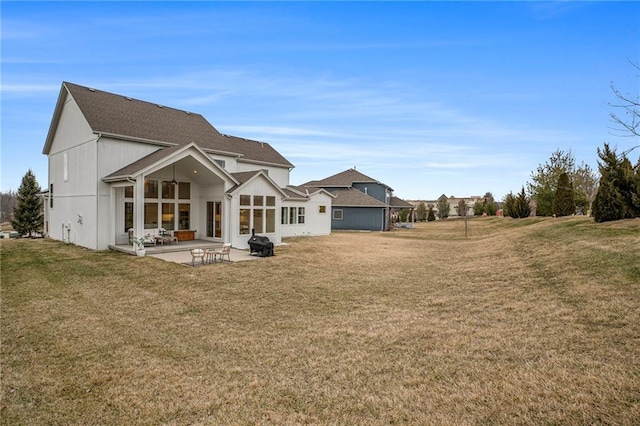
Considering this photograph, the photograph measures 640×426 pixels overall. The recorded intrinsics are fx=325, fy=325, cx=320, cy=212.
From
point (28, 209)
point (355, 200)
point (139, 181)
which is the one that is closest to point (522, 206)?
point (355, 200)

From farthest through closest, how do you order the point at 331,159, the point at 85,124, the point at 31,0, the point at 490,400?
the point at 331,159 < the point at 85,124 < the point at 31,0 < the point at 490,400

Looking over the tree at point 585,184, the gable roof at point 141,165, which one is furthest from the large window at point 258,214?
the tree at point 585,184

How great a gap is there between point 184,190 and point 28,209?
31.1 m

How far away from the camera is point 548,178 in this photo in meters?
33.7

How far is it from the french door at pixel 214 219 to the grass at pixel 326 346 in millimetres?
7455

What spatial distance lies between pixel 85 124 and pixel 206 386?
18.3 metres

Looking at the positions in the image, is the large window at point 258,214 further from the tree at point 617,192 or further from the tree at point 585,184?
the tree at point 585,184

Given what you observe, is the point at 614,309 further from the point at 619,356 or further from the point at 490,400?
the point at 490,400

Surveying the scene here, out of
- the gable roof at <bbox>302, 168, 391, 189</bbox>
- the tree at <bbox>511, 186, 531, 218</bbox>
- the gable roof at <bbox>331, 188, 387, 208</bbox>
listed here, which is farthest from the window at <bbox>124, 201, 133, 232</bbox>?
the tree at <bbox>511, 186, 531, 218</bbox>

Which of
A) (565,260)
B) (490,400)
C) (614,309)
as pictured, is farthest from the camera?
(565,260)

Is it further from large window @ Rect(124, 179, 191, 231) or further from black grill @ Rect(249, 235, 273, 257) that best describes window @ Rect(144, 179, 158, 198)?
black grill @ Rect(249, 235, 273, 257)

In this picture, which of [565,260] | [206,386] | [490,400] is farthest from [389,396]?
[565,260]

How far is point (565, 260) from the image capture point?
36.1ft

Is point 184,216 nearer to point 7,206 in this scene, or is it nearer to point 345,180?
point 345,180
